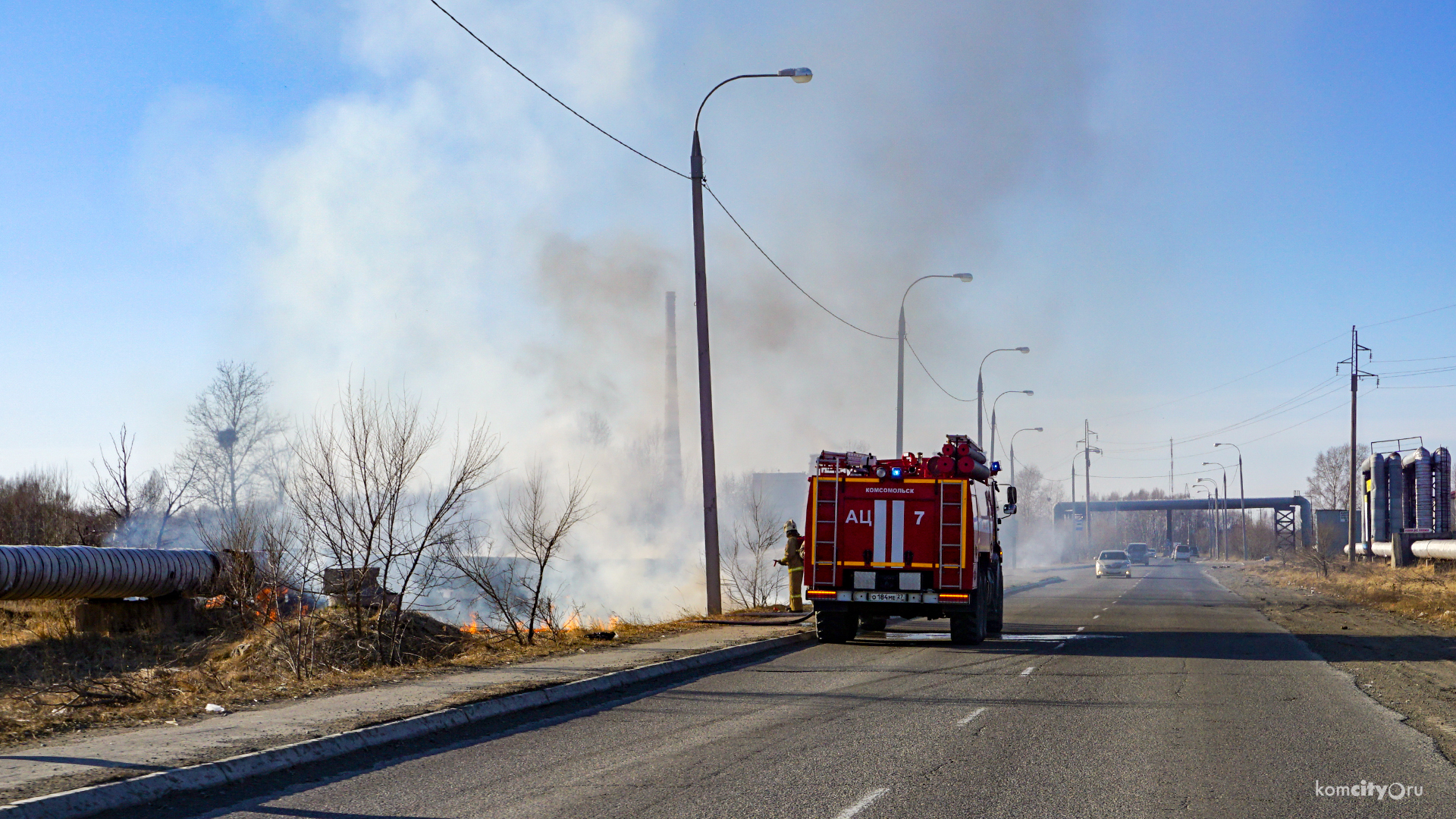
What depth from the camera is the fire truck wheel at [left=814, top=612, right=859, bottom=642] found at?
17734 mm

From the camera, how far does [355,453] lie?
1517 cm

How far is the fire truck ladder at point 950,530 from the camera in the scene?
17.0 meters

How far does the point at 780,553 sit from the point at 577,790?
49.5m

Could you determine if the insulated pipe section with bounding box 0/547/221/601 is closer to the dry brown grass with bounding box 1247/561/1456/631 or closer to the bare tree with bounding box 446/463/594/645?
the bare tree with bounding box 446/463/594/645

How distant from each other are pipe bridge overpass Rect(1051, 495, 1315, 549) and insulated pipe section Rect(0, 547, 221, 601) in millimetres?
70855

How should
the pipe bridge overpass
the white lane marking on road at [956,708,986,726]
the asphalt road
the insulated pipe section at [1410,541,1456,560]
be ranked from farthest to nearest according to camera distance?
the pipe bridge overpass → the insulated pipe section at [1410,541,1456,560] → the white lane marking on road at [956,708,986,726] → the asphalt road

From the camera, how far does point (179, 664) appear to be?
1945 cm

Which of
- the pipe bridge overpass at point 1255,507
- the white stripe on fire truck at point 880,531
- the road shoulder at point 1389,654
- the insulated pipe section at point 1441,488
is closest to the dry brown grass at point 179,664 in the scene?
the white stripe on fire truck at point 880,531

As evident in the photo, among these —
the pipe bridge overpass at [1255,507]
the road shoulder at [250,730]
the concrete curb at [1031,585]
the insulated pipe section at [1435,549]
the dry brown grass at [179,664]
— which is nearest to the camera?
the road shoulder at [250,730]

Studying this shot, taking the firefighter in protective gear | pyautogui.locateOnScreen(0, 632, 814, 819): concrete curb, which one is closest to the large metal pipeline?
the firefighter in protective gear

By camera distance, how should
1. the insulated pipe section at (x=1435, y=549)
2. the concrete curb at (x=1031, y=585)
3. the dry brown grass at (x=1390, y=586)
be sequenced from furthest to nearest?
the insulated pipe section at (x=1435, y=549) < the concrete curb at (x=1031, y=585) < the dry brown grass at (x=1390, y=586)

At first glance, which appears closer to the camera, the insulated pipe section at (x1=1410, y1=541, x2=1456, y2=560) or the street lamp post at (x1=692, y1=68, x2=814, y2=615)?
the street lamp post at (x1=692, y1=68, x2=814, y2=615)

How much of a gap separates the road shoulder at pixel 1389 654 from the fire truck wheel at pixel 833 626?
6.76 m

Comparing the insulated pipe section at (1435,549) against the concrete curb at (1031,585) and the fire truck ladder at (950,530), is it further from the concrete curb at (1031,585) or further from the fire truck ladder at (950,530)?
the fire truck ladder at (950,530)
